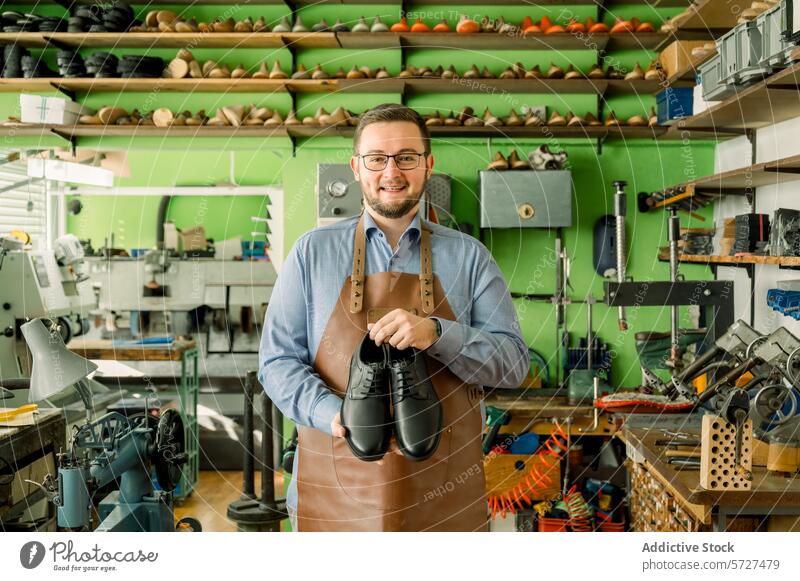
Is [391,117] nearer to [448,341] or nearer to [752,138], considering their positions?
[448,341]

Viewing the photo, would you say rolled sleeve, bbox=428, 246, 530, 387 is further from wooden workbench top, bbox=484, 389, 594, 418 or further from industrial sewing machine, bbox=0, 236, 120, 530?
wooden workbench top, bbox=484, 389, 594, 418

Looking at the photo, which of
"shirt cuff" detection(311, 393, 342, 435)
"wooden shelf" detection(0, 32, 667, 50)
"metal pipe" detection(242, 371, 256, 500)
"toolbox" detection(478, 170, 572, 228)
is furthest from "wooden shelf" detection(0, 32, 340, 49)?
"shirt cuff" detection(311, 393, 342, 435)

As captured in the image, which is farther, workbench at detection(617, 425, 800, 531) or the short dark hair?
workbench at detection(617, 425, 800, 531)

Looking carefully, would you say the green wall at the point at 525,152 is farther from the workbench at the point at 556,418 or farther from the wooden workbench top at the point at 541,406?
the workbench at the point at 556,418

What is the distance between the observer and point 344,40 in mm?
4398

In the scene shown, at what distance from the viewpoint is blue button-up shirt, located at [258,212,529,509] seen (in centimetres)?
175

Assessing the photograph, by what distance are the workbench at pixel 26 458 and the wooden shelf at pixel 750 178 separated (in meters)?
2.83

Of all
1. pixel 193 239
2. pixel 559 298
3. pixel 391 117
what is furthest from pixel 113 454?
pixel 193 239

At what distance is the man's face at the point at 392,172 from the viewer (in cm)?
173

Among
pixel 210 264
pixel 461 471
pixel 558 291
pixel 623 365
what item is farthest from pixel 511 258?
pixel 461 471

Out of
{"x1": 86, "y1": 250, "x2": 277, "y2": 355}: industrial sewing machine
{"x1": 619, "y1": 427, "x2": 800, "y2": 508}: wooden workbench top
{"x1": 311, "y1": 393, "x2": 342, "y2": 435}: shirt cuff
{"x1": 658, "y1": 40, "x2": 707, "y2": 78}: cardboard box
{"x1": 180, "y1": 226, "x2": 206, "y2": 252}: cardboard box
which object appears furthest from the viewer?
{"x1": 180, "y1": 226, "x2": 206, "y2": 252}: cardboard box

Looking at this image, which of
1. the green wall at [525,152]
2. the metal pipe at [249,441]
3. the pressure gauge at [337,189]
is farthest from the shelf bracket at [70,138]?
the metal pipe at [249,441]

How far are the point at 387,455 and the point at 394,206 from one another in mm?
583

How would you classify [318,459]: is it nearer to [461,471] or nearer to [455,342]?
[461,471]
